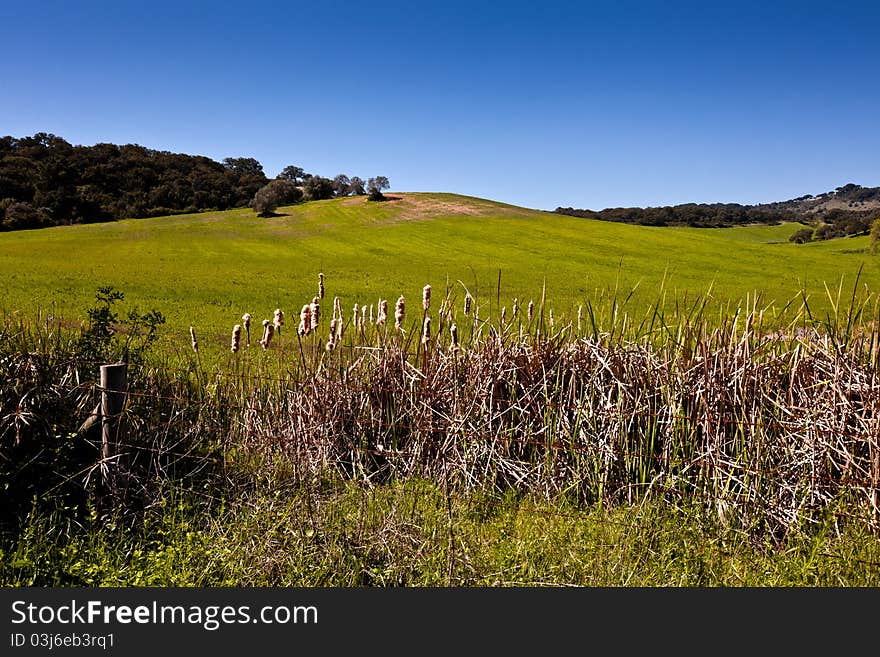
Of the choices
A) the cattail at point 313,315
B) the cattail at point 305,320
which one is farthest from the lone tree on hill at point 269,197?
the cattail at point 313,315

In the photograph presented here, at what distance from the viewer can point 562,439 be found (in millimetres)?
4465

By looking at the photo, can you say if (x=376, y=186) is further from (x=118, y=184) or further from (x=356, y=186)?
(x=118, y=184)

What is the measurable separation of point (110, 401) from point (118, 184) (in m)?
72.7

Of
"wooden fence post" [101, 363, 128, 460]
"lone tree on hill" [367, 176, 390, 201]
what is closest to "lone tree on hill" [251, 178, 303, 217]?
"lone tree on hill" [367, 176, 390, 201]

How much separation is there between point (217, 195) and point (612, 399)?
7041 centimetres

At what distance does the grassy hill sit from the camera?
2188 cm

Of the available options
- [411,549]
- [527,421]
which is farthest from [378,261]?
[411,549]

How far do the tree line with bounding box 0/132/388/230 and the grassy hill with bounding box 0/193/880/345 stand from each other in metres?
7.37

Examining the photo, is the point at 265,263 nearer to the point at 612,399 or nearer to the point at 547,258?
the point at 547,258

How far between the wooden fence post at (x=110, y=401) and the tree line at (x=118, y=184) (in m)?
56.2

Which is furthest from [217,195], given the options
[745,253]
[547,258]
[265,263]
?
[745,253]

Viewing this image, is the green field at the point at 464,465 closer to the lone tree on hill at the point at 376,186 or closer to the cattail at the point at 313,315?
the cattail at the point at 313,315

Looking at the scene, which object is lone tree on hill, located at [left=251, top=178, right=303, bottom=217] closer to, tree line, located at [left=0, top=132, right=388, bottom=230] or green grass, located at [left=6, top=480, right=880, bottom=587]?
tree line, located at [left=0, top=132, right=388, bottom=230]

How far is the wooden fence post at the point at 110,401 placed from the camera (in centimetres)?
397
